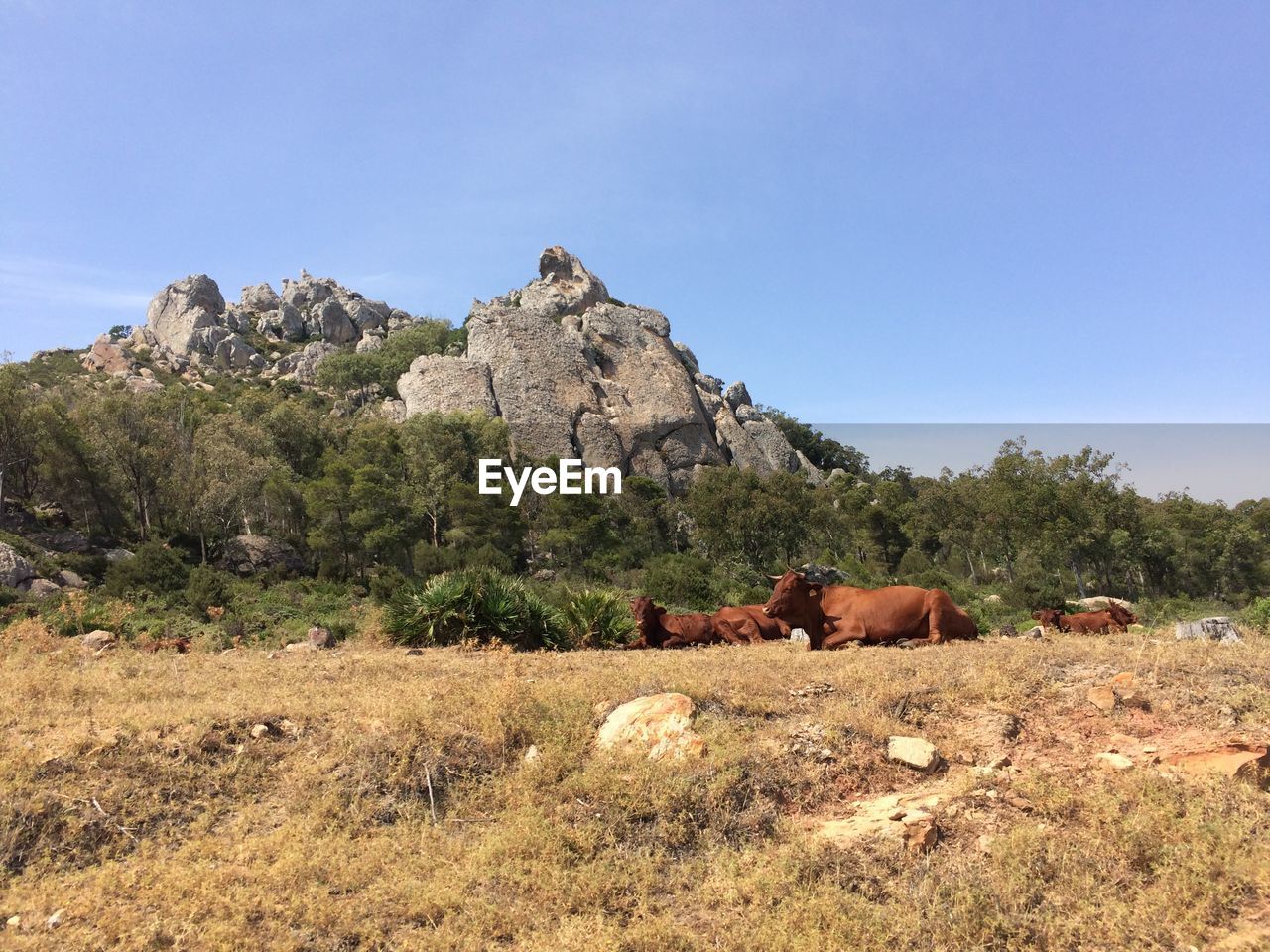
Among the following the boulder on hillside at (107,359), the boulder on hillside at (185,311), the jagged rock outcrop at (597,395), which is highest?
the boulder on hillside at (185,311)

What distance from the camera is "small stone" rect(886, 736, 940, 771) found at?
22.7 feet

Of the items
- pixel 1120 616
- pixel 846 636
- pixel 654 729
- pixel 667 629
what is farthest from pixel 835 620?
pixel 654 729

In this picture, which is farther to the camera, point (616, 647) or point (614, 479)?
point (614, 479)

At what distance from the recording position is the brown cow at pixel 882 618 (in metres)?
12.7

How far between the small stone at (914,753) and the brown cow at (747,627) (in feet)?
22.3

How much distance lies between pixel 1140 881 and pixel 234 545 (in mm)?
41101

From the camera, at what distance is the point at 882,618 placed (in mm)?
12766

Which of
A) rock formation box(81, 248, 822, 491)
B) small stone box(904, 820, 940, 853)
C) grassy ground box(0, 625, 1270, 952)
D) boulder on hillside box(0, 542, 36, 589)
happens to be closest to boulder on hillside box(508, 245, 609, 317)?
rock formation box(81, 248, 822, 491)

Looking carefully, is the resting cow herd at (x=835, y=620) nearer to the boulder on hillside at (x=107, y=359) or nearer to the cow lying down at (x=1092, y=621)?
the cow lying down at (x=1092, y=621)

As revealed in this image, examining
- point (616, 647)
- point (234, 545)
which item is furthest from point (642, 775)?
point (234, 545)

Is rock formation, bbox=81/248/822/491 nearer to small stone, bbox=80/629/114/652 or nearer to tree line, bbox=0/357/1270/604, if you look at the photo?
tree line, bbox=0/357/1270/604

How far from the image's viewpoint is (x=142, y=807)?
21.4 ft

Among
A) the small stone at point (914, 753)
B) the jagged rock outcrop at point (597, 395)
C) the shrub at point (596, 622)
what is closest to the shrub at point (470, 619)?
the shrub at point (596, 622)

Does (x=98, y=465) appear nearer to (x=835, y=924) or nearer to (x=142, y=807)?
(x=142, y=807)
